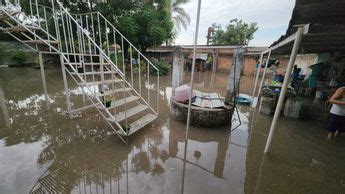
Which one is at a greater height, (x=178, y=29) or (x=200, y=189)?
(x=178, y=29)

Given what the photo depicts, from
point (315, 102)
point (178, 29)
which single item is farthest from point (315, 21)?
point (178, 29)

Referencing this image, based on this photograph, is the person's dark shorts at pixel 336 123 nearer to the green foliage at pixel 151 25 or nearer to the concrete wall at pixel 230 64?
the green foliage at pixel 151 25

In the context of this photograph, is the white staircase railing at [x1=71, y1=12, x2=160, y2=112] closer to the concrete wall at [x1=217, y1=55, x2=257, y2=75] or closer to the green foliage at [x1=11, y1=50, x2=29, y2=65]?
the green foliage at [x1=11, y1=50, x2=29, y2=65]

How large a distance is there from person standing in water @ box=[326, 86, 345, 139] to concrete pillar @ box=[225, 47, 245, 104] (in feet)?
5.93

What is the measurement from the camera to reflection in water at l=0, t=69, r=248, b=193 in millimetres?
2174

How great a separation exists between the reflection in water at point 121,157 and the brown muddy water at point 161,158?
0.5 inches

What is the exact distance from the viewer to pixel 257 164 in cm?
271

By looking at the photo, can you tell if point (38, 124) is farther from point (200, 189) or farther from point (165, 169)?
point (200, 189)

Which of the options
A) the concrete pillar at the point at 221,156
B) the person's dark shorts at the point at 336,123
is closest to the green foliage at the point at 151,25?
the concrete pillar at the point at 221,156

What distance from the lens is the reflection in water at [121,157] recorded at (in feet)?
7.13

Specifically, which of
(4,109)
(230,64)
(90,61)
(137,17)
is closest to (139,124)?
(90,61)

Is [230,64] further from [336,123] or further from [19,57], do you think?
[19,57]

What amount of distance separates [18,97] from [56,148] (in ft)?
14.8

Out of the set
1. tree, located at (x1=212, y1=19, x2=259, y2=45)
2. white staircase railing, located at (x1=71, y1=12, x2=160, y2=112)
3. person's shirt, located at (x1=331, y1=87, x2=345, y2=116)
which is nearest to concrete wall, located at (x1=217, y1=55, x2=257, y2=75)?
tree, located at (x1=212, y1=19, x2=259, y2=45)
